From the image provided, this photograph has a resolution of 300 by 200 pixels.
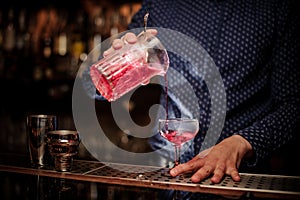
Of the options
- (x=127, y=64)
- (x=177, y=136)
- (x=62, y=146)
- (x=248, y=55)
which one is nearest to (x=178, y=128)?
(x=177, y=136)

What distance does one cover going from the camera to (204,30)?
6.81 ft

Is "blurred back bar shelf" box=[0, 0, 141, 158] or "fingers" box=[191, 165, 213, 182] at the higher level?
"blurred back bar shelf" box=[0, 0, 141, 158]

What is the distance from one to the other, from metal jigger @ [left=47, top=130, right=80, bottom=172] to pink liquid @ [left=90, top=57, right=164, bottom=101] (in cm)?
18

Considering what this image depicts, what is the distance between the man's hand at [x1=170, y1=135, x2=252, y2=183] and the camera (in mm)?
1398

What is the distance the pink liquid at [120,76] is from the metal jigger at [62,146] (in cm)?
18

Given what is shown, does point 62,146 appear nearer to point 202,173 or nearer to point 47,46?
point 202,173

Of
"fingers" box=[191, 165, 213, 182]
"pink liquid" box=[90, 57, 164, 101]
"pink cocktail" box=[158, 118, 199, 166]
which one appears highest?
"pink liquid" box=[90, 57, 164, 101]

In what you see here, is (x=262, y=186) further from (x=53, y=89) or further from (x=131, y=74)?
(x=53, y=89)

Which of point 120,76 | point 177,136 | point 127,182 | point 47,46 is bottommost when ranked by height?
point 127,182

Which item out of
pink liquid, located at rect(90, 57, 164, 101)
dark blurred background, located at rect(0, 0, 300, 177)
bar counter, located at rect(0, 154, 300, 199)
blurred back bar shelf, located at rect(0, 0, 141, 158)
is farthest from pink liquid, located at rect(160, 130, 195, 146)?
blurred back bar shelf, located at rect(0, 0, 141, 158)

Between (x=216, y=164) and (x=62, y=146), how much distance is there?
490 mm

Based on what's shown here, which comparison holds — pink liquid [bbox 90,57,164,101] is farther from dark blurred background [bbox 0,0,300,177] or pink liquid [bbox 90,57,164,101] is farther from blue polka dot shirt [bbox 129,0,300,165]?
dark blurred background [bbox 0,0,300,177]

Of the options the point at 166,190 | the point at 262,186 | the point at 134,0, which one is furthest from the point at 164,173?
the point at 134,0

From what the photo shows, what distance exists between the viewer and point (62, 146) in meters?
1.46
